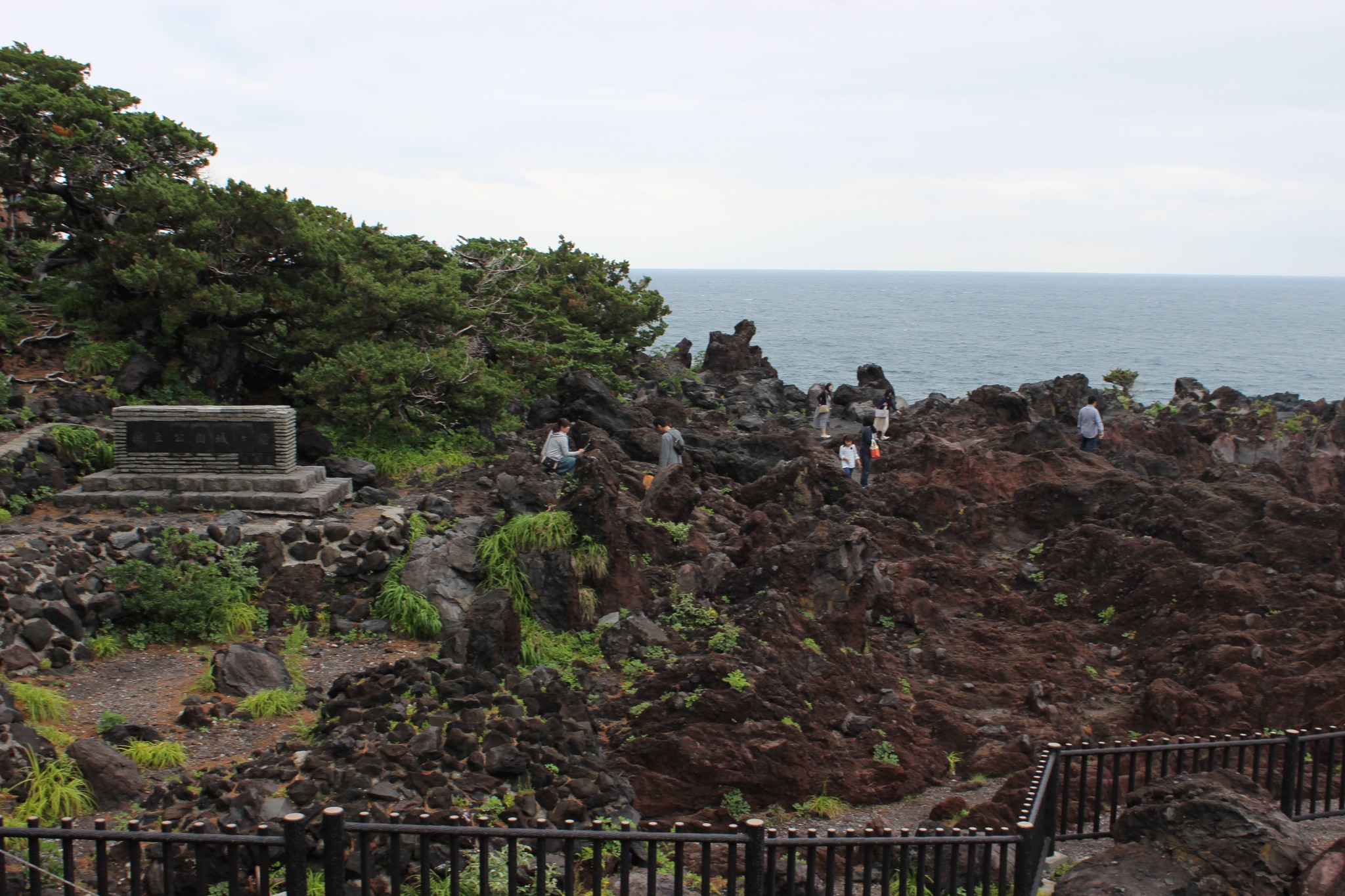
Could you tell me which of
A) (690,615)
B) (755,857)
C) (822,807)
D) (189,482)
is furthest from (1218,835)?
(189,482)

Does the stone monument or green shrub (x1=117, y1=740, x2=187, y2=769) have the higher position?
the stone monument

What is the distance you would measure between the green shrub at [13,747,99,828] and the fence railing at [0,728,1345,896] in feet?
1.86

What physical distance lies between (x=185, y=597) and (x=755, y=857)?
9.94 meters

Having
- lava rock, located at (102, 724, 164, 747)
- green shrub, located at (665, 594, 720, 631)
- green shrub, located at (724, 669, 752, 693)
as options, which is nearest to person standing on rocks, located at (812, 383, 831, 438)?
green shrub, located at (665, 594, 720, 631)

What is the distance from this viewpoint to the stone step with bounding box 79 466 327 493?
1571 centimetres

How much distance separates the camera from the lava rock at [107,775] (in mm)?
9016

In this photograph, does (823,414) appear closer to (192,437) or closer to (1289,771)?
(192,437)

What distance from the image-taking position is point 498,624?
520 inches

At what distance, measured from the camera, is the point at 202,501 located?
616 inches

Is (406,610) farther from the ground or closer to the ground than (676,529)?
closer to the ground

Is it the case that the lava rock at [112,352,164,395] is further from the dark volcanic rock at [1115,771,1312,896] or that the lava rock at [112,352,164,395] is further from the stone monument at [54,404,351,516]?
the dark volcanic rock at [1115,771,1312,896]

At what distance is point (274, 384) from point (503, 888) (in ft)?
53.2

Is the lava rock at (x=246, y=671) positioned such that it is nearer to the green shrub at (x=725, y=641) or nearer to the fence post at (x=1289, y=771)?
the green shrub at (x=725, y=641)

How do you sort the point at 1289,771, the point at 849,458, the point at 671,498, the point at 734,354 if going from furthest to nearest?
1. the point at 734,354
2. the point at 849,458
3. the point at 671,498
4. the point at 1289,771
